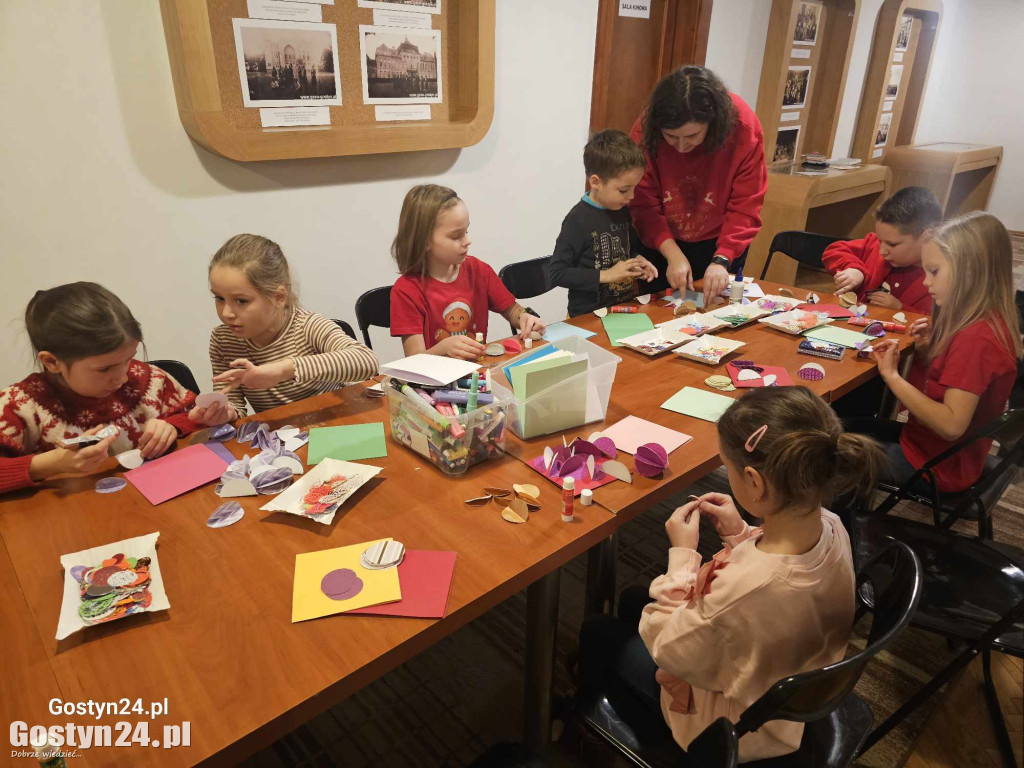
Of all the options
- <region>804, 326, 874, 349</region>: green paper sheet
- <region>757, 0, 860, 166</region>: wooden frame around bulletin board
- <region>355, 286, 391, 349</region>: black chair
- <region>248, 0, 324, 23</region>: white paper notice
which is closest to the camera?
<region>804, 326, 874, 349</region>: green paper sheet

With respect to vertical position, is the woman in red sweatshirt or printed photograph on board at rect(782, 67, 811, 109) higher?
printed photograph on board at rect(782, 67, 811, 109)

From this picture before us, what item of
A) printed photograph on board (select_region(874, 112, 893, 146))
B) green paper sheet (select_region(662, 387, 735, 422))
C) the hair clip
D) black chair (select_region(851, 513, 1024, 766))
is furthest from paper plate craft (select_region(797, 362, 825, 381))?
printed photograph on board (select_region(874, 112, 893, 146))

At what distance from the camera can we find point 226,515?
1.17 m

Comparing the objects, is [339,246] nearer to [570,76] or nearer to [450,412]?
[570,76]

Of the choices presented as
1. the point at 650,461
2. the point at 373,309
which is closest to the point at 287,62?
the point at 373,309

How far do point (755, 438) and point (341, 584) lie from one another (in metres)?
0.68

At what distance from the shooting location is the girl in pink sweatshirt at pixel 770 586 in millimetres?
935

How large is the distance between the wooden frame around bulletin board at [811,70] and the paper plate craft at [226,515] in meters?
4.59

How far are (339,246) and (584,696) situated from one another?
227cm

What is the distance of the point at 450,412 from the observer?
1306mm

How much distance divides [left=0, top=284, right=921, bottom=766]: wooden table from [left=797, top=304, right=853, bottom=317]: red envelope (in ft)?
3.43

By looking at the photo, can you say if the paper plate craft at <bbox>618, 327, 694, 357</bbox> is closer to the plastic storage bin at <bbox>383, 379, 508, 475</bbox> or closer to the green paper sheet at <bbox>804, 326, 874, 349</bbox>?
the green paper sheet at <bbox>804, 326, 874, 349</bbox>

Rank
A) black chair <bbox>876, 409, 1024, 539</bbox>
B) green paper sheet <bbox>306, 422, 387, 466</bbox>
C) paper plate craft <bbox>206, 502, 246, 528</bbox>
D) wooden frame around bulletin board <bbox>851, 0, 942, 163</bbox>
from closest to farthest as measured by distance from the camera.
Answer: paper plate craft <bbox>206, 502, 246, 528</bbox> < green paper sheet <bbox>306, 422, 387, 466</bbox> < black chair <bbox>876, 409, 1024, 539</bbox> < wooden frame around bulletin board <bbox>851, 0, 942, 163</bbox>

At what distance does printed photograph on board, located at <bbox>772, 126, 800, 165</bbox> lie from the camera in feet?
16.0
